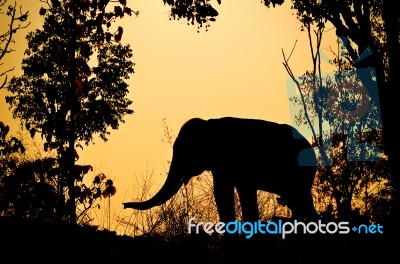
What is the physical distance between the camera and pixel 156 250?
21.9 ft

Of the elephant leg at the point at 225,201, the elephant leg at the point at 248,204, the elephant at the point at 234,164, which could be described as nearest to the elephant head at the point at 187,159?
the elephant at the point at 234,164

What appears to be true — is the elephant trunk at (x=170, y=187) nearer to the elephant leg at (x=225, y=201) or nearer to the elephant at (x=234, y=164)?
the elephant at (x=234, y=164)

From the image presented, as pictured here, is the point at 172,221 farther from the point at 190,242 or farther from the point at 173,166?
the point at 190,242

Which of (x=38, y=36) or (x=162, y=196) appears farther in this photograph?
(x=38, y=36)

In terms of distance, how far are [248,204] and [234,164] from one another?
81 cm

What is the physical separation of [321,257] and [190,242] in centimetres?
216

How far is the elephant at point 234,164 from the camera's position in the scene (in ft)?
30.7

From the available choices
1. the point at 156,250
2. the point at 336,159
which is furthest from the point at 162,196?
the point at 336,159

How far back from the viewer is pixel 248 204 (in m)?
9.36

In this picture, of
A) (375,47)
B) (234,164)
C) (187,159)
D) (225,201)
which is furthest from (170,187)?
(375,47)
